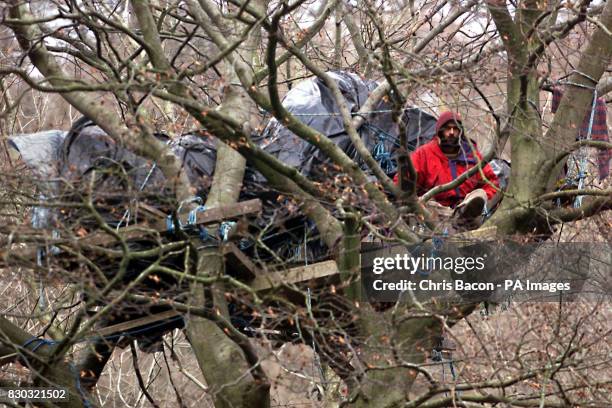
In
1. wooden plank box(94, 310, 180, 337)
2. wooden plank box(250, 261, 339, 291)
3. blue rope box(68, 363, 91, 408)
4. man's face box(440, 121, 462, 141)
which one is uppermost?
man's face box(440, 121, 462, 141)

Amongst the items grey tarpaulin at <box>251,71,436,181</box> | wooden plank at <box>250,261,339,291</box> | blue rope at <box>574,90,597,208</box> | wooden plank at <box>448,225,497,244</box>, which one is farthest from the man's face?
wooden plank at <box>250,261,339,291</box>

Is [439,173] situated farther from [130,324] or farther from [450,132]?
[130,324]

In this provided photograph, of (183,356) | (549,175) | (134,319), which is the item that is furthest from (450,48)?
(183,356)

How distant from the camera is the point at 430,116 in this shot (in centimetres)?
995

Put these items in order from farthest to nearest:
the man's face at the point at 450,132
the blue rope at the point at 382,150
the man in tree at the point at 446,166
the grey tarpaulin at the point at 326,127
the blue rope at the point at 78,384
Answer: the man's face at the point at 450,132 → the man in tree at the point at 446,166 → the blue rope at the point at 382,150 → the grey tarpaulin at the point at 326,127 → the blue rope at the point at 78,384

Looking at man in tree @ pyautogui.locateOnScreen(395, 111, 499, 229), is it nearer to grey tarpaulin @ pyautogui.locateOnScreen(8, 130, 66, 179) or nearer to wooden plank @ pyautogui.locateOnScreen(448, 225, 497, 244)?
wooden plank @ pyautogui.locateOnScreen(448, 225, 497, 244)

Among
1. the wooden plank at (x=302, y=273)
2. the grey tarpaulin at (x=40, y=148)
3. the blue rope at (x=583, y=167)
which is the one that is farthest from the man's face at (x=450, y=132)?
the grey tarpaulin at (x=40, y=148)

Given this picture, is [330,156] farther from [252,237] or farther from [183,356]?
[183,356]

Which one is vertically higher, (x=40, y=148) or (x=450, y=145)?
(x=450, y=145)

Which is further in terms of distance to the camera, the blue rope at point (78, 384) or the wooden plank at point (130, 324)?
the wooden plank at point (130, 324)

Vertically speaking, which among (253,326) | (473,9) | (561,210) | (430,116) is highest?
(473,9)

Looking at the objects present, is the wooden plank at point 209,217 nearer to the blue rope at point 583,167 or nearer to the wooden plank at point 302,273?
the wooden plank at point 302,273

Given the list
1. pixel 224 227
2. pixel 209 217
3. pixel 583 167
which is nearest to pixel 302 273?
pixel 224 227

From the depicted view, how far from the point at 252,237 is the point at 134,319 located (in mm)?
1504
